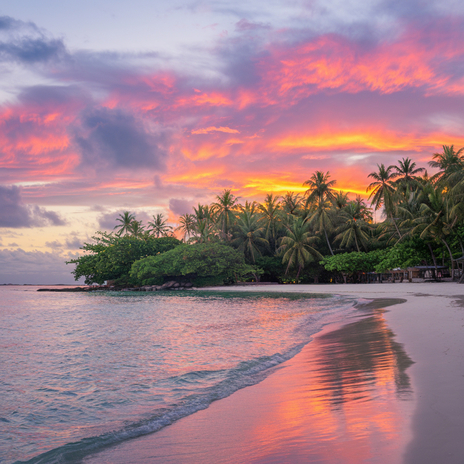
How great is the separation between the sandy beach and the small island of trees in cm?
3444

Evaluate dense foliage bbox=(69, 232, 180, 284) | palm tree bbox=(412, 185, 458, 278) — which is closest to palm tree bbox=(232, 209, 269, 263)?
dense foliage bbox=(69, 232, 180, 284)

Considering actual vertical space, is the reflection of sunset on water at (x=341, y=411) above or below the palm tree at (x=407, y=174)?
below

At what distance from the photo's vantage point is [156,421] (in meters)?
3.67

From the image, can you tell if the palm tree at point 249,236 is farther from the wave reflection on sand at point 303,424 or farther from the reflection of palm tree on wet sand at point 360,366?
the wave reflection on sand at point 303,424

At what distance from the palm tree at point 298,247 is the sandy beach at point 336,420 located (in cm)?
4061

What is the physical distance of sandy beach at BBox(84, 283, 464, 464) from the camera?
2.40 m

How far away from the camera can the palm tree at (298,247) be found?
45781mm

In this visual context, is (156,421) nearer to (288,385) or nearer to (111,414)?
(111,414)

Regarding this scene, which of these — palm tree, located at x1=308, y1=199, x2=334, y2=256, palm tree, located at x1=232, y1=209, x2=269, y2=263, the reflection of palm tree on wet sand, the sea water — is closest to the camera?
the sea water

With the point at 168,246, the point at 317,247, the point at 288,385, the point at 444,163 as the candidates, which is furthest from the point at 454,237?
the point at 288,385

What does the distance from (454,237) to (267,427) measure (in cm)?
3858

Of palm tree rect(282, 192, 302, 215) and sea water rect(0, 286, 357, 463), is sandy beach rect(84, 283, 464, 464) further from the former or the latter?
palm tree rect(282, 192, 302, 215)

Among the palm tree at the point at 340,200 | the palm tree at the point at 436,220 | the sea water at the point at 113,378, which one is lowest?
the sea water at the point at 113,378

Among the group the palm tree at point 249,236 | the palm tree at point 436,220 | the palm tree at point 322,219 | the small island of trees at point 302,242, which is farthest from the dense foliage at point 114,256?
the palm tree at point 436,220
